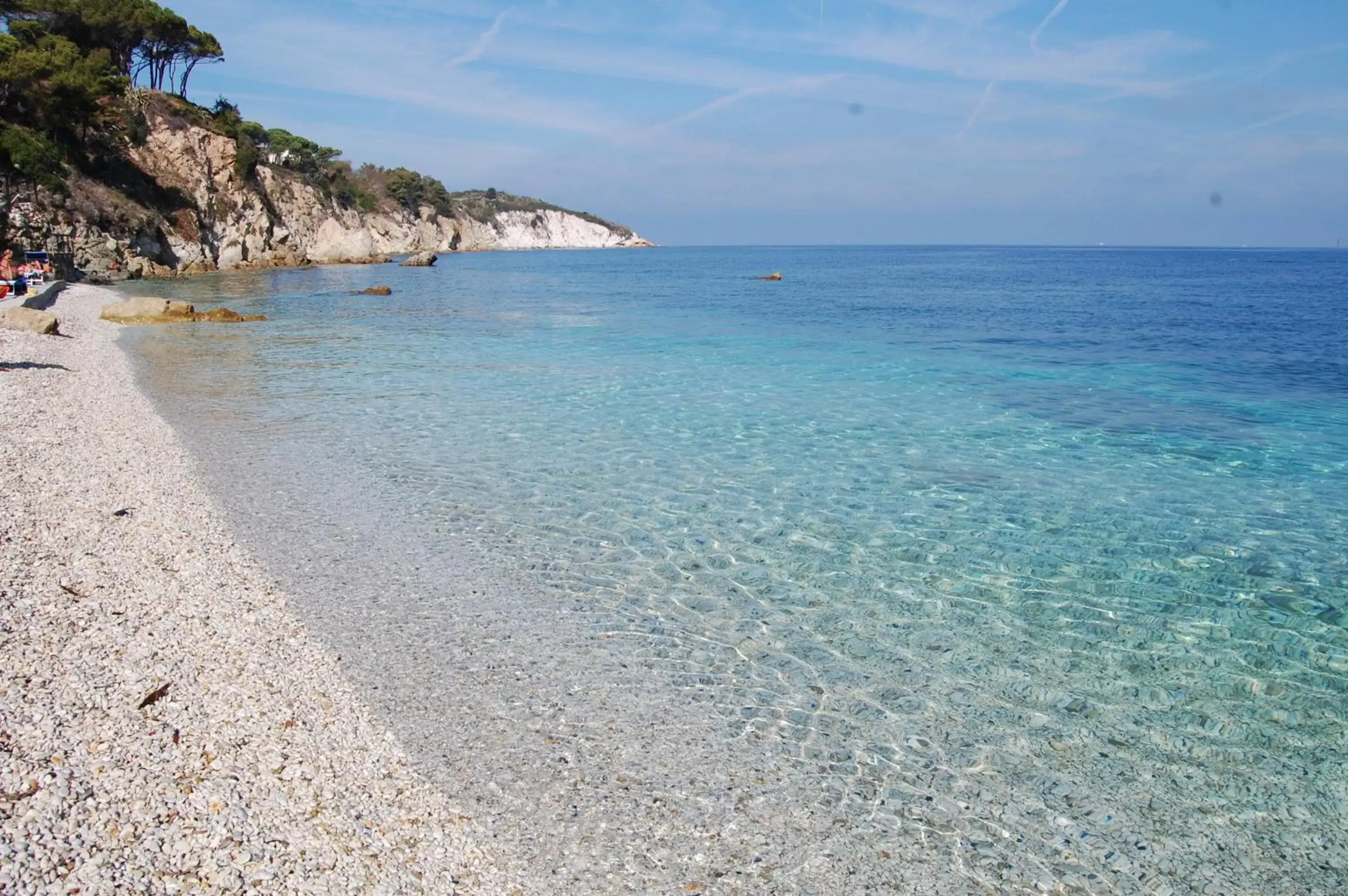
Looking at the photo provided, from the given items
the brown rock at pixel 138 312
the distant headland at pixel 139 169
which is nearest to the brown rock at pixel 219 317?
the brown rock at pixel 138 312

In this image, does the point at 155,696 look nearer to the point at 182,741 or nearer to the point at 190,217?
the point at 182,741

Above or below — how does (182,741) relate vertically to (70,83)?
below

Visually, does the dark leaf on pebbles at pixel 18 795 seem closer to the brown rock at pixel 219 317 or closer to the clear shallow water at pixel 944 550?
the clear shallow water at pixel 944 550

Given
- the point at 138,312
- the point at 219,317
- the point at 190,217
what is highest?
the point at 190,217

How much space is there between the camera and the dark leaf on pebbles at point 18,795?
13.5 feet

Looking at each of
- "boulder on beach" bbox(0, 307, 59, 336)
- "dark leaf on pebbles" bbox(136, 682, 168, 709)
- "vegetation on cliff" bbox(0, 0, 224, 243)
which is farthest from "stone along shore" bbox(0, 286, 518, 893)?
"vegetation on cliff" bbox(0, 0, 224, 243)

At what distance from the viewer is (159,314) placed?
2916 centimetres

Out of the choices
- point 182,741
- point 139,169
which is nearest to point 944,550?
point 182,741

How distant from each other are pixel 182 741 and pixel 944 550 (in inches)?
257

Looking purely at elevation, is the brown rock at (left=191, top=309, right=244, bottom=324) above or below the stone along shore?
above

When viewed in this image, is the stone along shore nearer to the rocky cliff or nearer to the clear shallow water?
the clear shallow water

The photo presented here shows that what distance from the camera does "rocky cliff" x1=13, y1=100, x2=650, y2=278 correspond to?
156 feet

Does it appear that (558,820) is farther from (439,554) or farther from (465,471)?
(465,471)

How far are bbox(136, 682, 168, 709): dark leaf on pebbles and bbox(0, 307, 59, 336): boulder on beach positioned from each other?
72.3 ft
